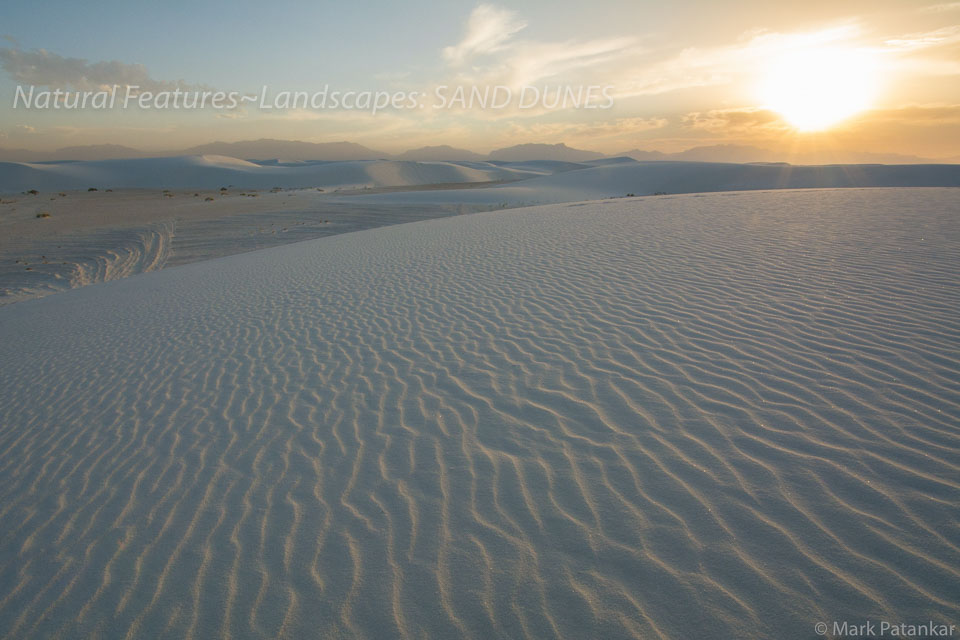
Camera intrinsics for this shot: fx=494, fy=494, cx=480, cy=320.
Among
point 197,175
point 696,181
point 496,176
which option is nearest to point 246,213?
point 696,181

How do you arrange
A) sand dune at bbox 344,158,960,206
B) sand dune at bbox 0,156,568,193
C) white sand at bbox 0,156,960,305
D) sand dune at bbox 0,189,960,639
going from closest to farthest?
sand dune at bbox 0,189,960,639, white sand at bbox 0,156,960,305, sand dune at bbox 344,158,960,206, sand dune at bbox 0,156,568,193

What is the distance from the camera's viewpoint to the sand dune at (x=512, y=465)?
2.47 meters

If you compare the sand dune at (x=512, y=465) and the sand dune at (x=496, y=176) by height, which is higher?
the sand dune at (x=496, y=176)

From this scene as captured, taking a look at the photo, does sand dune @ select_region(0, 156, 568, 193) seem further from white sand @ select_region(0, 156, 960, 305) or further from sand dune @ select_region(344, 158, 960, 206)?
sand dune @ select_region(344, 158, 960, 206)

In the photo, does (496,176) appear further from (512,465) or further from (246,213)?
(512,465)

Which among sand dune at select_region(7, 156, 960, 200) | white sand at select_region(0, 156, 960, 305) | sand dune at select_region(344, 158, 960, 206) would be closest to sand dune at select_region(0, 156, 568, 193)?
sand dune at select_region(7, 156, 960, 200)

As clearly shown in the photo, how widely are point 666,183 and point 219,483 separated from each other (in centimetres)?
4068

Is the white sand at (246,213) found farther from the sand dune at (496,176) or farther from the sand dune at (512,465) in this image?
the sand dune at (512,465)

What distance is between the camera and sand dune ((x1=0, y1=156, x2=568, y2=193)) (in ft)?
210

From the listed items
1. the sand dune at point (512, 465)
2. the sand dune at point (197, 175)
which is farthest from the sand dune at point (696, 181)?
the sand dune at point (197, 175)

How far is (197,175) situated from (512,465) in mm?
81783

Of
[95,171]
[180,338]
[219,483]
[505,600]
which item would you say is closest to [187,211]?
[180,338]

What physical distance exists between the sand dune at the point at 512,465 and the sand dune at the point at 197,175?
57484 millimetres

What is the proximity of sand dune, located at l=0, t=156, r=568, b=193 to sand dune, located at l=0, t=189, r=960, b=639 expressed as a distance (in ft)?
189
